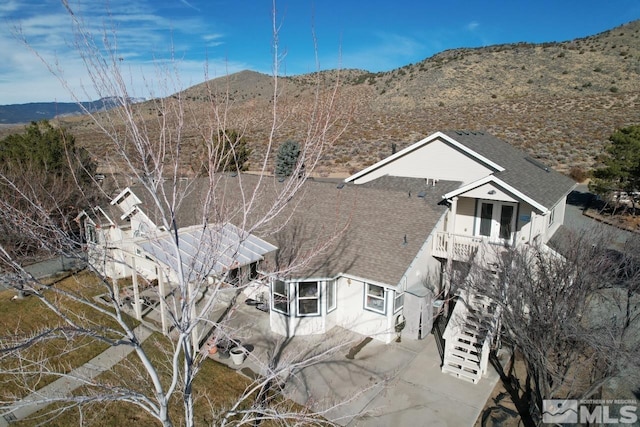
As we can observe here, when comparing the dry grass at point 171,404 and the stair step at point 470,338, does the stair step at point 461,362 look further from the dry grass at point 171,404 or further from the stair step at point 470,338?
the dry grass at point 171,404

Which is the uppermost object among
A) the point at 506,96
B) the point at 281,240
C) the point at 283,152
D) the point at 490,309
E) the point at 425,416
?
the point at 506,96

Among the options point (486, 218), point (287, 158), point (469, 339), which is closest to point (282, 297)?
point (469, 339)

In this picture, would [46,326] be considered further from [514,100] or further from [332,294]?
[514,100]

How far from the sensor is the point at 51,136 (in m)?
23.4

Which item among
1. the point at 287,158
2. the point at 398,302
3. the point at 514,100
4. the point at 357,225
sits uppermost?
the point at 514,100

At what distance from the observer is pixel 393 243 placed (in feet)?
50.1

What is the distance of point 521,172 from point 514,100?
55.5 m

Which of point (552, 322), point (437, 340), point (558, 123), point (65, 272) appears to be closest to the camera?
point (552, 322)

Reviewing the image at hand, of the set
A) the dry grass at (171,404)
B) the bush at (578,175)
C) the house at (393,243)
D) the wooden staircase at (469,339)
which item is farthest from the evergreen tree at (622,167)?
the dry grass at (171,404)

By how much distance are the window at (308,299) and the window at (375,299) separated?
5.80 feet

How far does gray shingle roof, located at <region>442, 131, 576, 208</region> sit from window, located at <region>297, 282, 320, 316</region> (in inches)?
340

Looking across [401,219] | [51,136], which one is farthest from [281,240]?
[51,136]

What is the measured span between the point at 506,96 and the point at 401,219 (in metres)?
63.6

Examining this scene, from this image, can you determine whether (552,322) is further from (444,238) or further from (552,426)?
(444,238)
